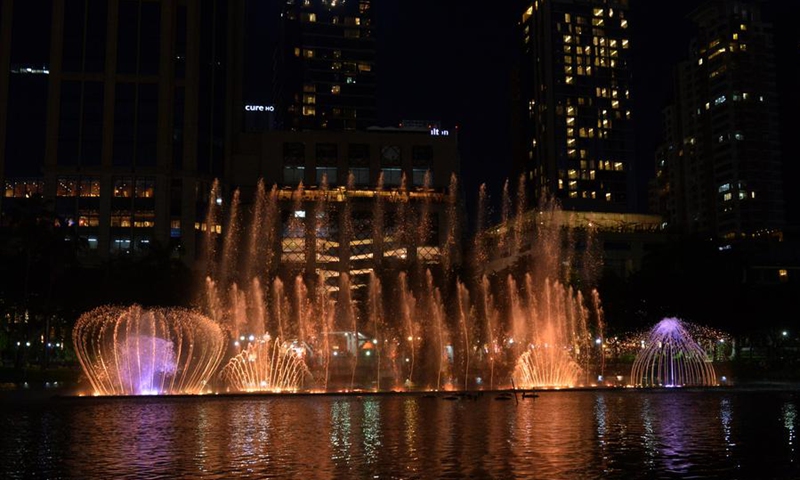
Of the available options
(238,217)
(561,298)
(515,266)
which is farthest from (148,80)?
(561,298)

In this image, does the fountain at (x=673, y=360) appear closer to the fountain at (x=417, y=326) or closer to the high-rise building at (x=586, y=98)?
the fountain at (x=417, y=326)

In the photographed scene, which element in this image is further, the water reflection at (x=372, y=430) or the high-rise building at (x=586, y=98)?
the high-rise building at (x=586, y=98)

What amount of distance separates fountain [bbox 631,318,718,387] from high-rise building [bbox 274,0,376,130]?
140445mm

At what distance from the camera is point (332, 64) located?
620ft

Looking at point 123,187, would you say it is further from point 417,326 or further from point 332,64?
point 332,64

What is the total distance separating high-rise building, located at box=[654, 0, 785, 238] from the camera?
7185 inches

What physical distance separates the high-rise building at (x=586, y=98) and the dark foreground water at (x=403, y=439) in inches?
5861

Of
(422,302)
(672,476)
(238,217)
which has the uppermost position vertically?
(238,217)

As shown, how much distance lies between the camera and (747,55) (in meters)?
191

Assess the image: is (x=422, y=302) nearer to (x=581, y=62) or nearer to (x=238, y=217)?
(x=238, y=217)

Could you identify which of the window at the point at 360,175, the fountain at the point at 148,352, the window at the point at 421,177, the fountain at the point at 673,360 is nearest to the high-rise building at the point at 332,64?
the window at the point at 421,177

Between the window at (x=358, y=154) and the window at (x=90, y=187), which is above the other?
the window at (x=358, y=154)

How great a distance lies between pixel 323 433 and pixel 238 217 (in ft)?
316

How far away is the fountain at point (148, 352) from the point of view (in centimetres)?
4091
